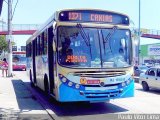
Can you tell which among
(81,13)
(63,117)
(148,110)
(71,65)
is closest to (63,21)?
(81,13)

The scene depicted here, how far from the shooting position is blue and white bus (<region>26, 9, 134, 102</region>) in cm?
1120

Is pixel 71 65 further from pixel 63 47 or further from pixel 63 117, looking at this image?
pixel 63 117

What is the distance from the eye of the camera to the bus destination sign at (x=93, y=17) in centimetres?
1164

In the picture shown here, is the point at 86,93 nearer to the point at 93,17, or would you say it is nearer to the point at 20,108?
the point at 93,17

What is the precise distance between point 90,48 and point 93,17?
1.14 meters

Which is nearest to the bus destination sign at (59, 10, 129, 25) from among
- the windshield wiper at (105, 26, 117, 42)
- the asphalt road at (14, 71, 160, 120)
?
the windshield wiper at (105, 26, 117, 42)

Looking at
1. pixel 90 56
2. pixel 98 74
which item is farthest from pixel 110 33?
pixel 98 74

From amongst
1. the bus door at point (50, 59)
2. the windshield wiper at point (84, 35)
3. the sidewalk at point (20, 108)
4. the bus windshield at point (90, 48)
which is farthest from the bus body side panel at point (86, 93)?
the bus door at point (50, 59)

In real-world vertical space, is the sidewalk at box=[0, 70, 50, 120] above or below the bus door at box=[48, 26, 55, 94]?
below

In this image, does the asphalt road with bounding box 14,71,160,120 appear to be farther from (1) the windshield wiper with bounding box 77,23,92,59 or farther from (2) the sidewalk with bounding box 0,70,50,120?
(1) the windshield wiper with bounding box 77,23,92,59

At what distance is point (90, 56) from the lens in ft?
37.4

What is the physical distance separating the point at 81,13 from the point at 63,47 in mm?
1385

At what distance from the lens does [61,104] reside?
13.7 metres

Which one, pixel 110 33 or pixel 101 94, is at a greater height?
pixel 110 33
